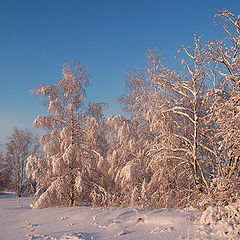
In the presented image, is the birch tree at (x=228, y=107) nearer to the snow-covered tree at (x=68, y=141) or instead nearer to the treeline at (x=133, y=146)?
the treeline at (x=133, y=146)

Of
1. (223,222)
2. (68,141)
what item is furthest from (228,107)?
(68,141)

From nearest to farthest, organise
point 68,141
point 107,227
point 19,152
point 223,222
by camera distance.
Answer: point 223,222 → point 107,227 → point 68,141 → point 19,152

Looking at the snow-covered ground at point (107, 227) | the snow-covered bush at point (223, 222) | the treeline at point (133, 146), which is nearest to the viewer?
the snow-covered bush at point (223, 222)

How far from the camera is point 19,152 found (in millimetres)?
25453

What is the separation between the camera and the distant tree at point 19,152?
2522 cm

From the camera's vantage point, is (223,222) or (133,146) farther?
(133,146)

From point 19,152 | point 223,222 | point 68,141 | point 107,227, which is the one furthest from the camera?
point 19,152

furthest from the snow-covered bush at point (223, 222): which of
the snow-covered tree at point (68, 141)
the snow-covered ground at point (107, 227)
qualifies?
the snow-covered tree at point (68, 141)

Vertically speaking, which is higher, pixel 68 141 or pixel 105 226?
pixel 68 141

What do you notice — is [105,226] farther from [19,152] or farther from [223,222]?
[19,152]

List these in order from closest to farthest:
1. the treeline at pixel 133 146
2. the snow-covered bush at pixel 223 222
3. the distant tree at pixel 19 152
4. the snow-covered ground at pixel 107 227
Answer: the snow-covered bush at pixel 223 222 < the snow-covered ground at pixel 107 227 < the treeline at pixel 133 146 < the distant tree at pixel 19 152

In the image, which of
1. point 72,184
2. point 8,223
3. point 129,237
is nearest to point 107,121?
point 72,184

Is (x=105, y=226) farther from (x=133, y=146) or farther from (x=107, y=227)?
(x=133, y=146)

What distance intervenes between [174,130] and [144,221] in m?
5.66
